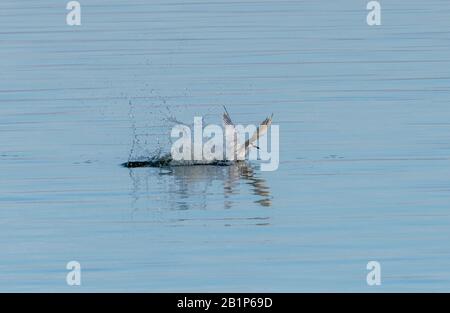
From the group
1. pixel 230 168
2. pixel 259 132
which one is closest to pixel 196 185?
pixel 230 168

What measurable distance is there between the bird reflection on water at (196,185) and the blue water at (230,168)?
51 millimetres

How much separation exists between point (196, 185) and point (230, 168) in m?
1.24

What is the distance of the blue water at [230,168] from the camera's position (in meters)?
15.8

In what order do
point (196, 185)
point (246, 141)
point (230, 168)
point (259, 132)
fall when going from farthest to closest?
point (246, 141), point (259, 132), point (230, 168), point (196, 185)

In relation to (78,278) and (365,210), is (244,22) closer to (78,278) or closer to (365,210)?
(365,210)

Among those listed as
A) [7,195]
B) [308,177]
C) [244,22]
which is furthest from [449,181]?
[244,22]

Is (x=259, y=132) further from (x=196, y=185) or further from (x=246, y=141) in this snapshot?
(x=196, y=185)

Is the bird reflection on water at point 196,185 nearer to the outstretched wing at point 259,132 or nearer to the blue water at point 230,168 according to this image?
the blue water at point 230,168

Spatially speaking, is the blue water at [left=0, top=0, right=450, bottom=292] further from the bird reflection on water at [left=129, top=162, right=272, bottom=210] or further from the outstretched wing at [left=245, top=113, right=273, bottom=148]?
the outstretched wing at [left=245, top=113, right=273, bottom=148]

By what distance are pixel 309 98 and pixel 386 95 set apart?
1.29 meters

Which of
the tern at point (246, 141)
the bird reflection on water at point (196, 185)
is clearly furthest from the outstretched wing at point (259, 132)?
the bird reflection on water at point (196, 185)

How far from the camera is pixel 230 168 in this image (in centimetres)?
2091

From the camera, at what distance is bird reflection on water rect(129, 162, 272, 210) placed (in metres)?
18.7
